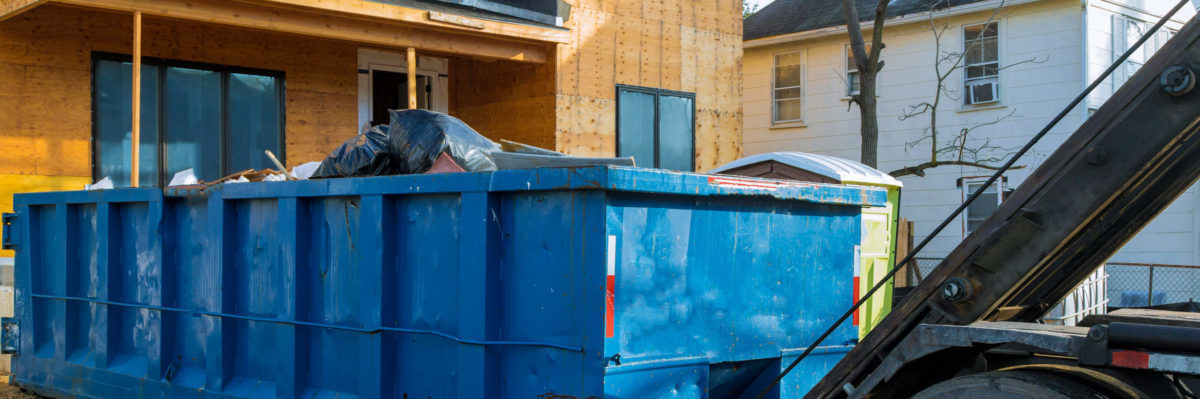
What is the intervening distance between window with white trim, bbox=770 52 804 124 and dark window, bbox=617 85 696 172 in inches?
286

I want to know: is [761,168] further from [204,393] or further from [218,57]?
[218,57]

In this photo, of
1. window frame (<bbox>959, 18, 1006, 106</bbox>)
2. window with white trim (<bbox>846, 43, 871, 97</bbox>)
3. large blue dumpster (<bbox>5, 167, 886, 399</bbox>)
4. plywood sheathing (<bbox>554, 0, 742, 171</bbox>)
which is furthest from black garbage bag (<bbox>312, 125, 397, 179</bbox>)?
window with white trim (<bbox>846, 43, 871, 97</bbox>)

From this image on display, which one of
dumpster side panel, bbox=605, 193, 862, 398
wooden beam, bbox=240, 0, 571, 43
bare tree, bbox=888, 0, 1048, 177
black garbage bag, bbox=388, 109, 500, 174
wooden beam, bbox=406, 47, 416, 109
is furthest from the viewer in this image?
bare tree, bbox=888, 0, 1048, 177

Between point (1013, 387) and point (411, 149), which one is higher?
point (411, 149)

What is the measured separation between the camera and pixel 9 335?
8922 mm

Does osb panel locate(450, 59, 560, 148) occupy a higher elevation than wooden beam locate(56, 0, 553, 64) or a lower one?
lower

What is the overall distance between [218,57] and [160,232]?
686 centimetres

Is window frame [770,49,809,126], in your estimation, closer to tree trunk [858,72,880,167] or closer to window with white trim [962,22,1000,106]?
window with white trim [962,22,1000,106]

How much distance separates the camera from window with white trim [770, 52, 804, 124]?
74.7 feet

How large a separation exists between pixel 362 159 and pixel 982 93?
53.9ft

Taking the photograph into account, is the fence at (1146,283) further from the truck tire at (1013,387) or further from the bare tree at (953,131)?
the truck tire at (1013,387)

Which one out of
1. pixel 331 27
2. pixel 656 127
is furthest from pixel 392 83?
pixel 656 127

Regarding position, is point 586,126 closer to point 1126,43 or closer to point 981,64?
point 981,64

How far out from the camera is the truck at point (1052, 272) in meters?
3.29
